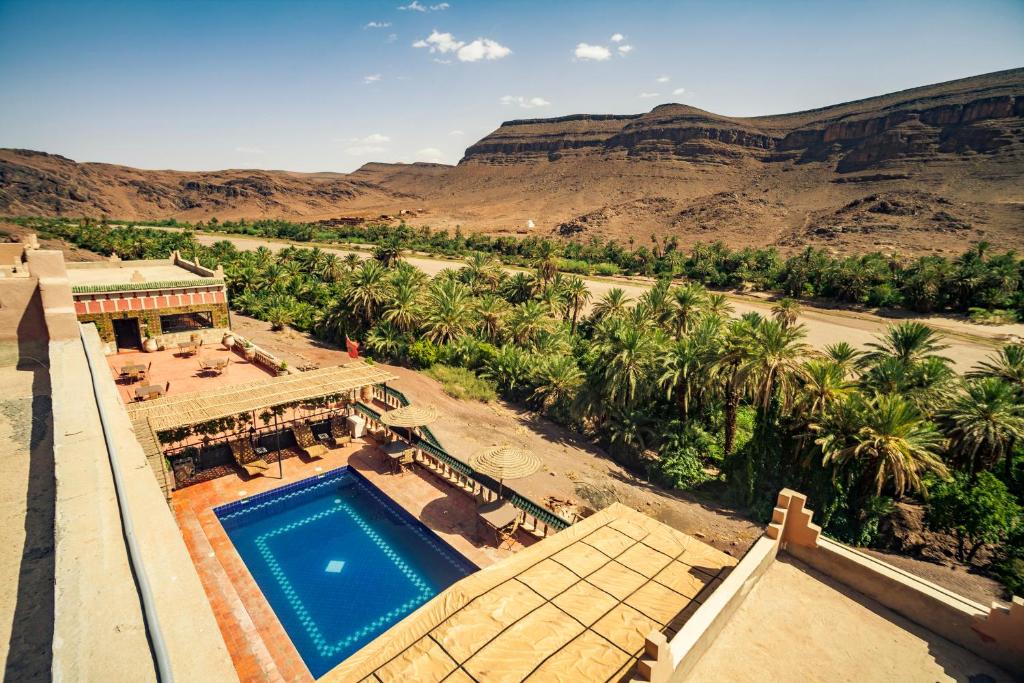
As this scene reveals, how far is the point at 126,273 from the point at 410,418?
103 feet

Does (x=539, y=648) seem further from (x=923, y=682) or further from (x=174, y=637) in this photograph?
(x=923, y=682)

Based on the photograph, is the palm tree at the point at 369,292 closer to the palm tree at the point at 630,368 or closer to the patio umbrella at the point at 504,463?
the palm tree at the point at 630,368

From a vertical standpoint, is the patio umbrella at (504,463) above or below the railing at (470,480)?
above

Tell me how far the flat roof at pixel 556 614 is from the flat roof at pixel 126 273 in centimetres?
3001

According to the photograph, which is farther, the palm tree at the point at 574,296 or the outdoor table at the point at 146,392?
the palm tree at the point at 574,296

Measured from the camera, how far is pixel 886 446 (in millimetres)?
17078

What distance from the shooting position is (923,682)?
22.2ft

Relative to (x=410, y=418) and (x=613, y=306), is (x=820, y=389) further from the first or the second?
(x=613, y=306)

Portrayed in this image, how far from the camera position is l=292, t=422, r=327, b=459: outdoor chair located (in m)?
18.6

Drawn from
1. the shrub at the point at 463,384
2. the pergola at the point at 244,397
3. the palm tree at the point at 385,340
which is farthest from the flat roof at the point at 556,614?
the palm tree at the point at 385,340

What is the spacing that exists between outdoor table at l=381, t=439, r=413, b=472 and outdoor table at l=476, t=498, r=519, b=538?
180 inches

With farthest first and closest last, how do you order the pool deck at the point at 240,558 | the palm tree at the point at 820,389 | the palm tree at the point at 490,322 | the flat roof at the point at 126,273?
the palm tree at the point at 490,322 → the flat roof at the point at 126,273 → the palm tree at the point at 820,389 → the pool deck at the point at 240,558

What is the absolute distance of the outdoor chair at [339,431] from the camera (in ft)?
65.1

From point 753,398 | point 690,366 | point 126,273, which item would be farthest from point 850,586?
point 126,273
